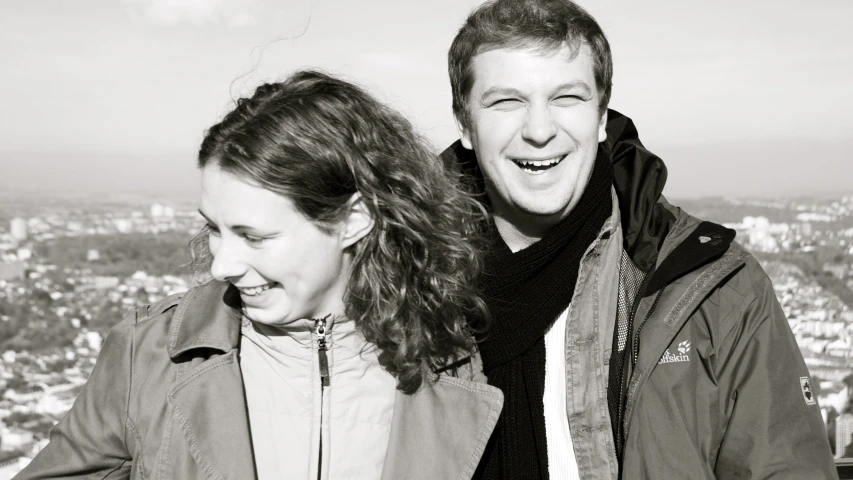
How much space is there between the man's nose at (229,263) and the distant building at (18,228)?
6161 mm

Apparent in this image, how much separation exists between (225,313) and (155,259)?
4.83 m

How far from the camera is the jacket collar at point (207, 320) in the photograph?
1772 mm

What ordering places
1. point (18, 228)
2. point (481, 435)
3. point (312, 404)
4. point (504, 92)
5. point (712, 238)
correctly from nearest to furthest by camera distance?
point (312, 404) < point (481, 435) < point (712, 238) < point (504, 92) < point (18, 228)

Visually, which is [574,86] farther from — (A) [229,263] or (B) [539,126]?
(A) [229,263]

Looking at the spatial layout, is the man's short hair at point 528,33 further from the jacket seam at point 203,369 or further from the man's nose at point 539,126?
the jacket seam at point 203,369

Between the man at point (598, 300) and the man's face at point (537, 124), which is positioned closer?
the man at point (598, 300)

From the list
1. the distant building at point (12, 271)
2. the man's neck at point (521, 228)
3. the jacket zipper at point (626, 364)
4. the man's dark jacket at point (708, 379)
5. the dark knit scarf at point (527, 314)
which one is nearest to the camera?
the man's dark jacket at point (708, 379)

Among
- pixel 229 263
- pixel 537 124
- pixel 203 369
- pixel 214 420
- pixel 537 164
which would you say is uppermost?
pixel 537 124

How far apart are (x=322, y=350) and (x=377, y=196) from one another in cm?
40

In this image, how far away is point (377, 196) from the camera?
1.88 meters

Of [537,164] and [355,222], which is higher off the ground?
[537,164]

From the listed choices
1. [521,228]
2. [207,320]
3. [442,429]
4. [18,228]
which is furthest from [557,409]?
[18,228]

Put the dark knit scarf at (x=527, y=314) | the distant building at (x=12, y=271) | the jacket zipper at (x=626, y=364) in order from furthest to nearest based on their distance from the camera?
1. the distant building at (x=12, y=271)
2. the dark knit scarf at (x=527, y=314)
3. the jacket zipper at (x=626, y=364)

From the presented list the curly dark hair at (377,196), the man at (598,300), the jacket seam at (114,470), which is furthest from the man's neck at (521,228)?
the jacket seam at (114,470)
